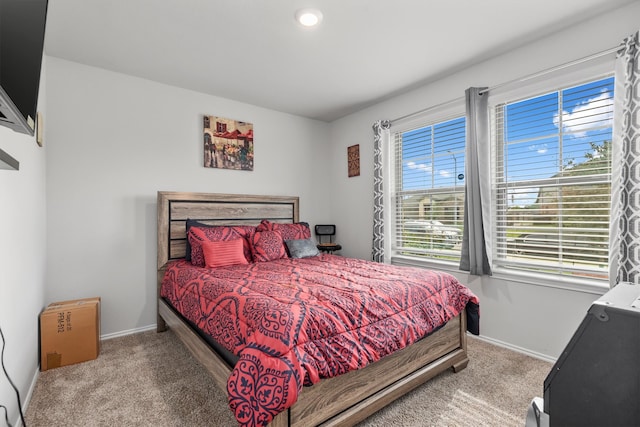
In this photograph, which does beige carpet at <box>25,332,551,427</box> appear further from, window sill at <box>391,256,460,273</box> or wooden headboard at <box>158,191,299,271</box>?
wooden headboard at <box>158,191,299,271</box>

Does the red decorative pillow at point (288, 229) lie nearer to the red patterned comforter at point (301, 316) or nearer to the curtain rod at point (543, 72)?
the red patterned comforter at point (301, 316)

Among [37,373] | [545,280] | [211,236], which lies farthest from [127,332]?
[545,280]

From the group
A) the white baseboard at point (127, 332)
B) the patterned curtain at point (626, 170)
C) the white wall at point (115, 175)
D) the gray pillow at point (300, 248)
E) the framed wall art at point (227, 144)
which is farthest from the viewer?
the framed wall art at point (227, 144)

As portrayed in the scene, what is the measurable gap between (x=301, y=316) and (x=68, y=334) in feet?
6.99

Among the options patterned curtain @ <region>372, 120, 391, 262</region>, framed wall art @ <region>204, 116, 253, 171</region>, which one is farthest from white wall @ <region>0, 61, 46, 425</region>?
patterned curtain @ <region>372, 120, 391, 262</region>

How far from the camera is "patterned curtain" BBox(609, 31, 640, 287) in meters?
2.04

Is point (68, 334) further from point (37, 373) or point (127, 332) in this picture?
point (127, 332)

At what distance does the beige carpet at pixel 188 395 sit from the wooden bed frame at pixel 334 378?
4.8 inches

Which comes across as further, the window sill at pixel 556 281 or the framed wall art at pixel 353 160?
the framed wall art at pixel 353 160

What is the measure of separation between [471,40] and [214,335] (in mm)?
2939

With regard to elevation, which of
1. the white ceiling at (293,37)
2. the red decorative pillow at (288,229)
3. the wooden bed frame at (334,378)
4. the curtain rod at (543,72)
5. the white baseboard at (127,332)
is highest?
the white ceiling at (293,37)

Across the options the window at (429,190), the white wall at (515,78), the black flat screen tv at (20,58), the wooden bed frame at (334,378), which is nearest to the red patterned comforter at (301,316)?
the wooden bed frame at (334,378)

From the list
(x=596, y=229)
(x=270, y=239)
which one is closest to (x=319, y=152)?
(x=270, y=239)

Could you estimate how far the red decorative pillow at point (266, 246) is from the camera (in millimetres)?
3229
